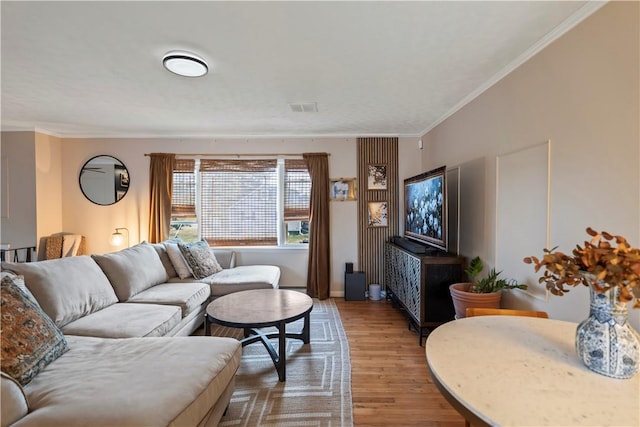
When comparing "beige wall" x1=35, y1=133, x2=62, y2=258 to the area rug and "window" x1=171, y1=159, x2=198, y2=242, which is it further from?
the area rug

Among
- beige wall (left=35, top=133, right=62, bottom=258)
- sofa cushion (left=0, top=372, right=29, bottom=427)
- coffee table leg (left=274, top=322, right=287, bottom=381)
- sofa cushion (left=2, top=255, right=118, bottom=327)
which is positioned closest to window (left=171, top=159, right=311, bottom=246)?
beige wall (left=35, top=133, right=62, bottom=258)

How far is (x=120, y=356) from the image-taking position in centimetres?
153

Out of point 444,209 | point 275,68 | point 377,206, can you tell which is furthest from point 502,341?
point 377,206

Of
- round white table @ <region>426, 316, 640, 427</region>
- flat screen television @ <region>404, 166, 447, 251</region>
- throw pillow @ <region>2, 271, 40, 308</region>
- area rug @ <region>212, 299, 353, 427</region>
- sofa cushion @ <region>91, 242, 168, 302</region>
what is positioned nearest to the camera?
round white table @ <region>426, 316, 640, 427</region>

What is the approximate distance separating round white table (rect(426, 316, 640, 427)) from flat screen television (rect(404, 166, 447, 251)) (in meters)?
1.53

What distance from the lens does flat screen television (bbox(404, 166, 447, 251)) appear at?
108 inches

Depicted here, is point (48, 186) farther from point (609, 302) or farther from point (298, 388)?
point (609, 302)

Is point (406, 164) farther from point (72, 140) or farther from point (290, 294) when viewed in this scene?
point (72, 140)

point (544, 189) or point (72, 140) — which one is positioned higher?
point (72, 140)

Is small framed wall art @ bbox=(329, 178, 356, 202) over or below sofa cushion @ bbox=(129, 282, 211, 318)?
over

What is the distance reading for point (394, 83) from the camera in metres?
2.52

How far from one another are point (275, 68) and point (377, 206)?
263 centimetres

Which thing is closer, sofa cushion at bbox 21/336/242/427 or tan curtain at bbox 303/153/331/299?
sofa cushion at bbox 21/336/242/427

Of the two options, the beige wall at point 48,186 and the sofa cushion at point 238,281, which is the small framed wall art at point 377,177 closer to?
the sofa cushion at point 238,281
